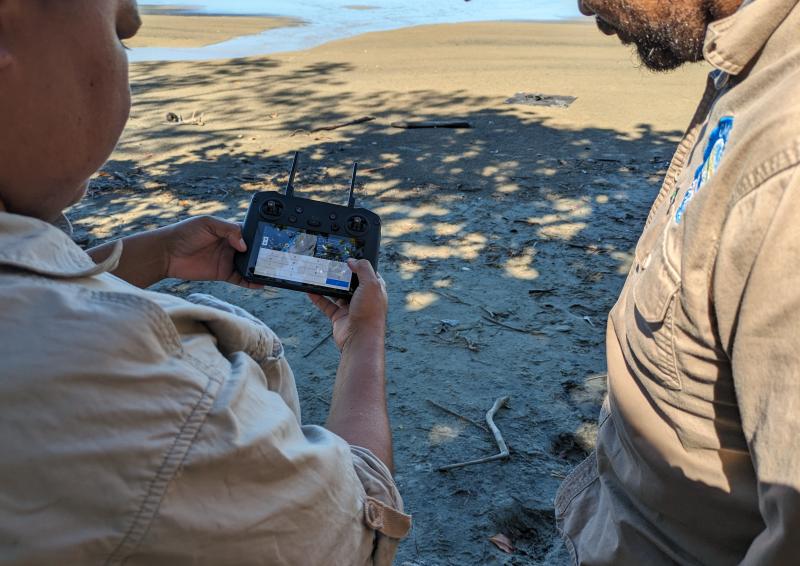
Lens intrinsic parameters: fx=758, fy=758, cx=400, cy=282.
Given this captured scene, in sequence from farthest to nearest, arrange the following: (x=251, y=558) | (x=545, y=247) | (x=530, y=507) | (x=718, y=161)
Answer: (x=545, y=247), (x=530, y=507), (x=718, y=161), (x=251, y=558)

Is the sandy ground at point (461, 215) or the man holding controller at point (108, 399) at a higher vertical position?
the man holding controller at point (108, 399)

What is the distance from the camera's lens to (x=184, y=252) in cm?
213

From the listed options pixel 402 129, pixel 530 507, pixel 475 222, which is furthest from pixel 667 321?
pixel 402 129

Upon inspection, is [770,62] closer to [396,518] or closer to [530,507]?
[396,518]

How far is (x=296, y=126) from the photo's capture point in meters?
8.36

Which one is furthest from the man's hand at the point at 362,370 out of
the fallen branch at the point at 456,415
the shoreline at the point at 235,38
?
the shoreline at the point at 235,38

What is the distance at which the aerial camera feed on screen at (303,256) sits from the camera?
2.03m

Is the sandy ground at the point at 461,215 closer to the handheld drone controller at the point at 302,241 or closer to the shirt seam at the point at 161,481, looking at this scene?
the handheld drone controller at the point at 302,241

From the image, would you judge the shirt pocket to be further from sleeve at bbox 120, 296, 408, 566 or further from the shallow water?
the shallow water

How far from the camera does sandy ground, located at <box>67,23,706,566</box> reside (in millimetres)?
3115

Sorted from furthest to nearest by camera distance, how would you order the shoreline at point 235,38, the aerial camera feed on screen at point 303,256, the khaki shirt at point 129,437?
1. the shoreline at point 235,38
2. the aerial camera feed on screen at point 303,256
3. the khaki shirt at point 129,437

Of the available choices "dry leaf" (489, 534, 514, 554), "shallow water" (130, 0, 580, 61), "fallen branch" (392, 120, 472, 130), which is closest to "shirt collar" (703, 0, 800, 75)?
"dry leaf" (489, 534, 514, 554)

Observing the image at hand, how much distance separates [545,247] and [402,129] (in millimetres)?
3560

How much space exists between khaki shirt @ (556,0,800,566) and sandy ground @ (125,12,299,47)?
1570 cm
